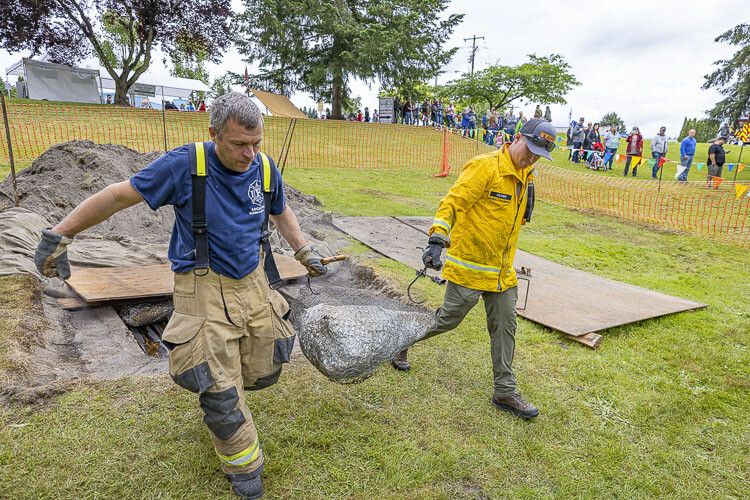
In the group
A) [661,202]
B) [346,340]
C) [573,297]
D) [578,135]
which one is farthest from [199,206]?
[578,135]

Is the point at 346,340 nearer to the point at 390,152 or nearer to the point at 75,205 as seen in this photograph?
the point at 75,205

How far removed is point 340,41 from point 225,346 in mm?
24687

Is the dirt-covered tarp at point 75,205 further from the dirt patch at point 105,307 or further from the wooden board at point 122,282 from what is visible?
the wooden board at point 122,282

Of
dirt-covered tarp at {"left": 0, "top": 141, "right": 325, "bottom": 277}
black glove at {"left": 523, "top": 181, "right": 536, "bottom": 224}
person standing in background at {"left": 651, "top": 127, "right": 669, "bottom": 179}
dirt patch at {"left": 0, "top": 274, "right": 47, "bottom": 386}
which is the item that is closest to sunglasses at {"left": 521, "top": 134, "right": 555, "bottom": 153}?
black glove at {"left": 523, "top": 181, "right": 536, "bottom": 224}

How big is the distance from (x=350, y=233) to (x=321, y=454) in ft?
16.2

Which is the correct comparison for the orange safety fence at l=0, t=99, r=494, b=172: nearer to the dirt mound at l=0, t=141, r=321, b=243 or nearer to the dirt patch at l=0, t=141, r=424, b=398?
the dirt mound at l=0, t=141, r=321, b=243

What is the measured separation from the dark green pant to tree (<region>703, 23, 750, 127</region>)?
27947 millimetres

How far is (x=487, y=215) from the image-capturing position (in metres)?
3.07

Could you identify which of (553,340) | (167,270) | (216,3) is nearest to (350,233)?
(167,270)

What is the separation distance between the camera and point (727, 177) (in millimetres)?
19141

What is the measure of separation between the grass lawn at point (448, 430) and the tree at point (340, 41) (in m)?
21.5

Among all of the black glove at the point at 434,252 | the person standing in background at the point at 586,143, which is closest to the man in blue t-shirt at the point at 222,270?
the black glove at the point at 434,252

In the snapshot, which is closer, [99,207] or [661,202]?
[99,207]

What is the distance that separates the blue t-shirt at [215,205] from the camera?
1.98m
